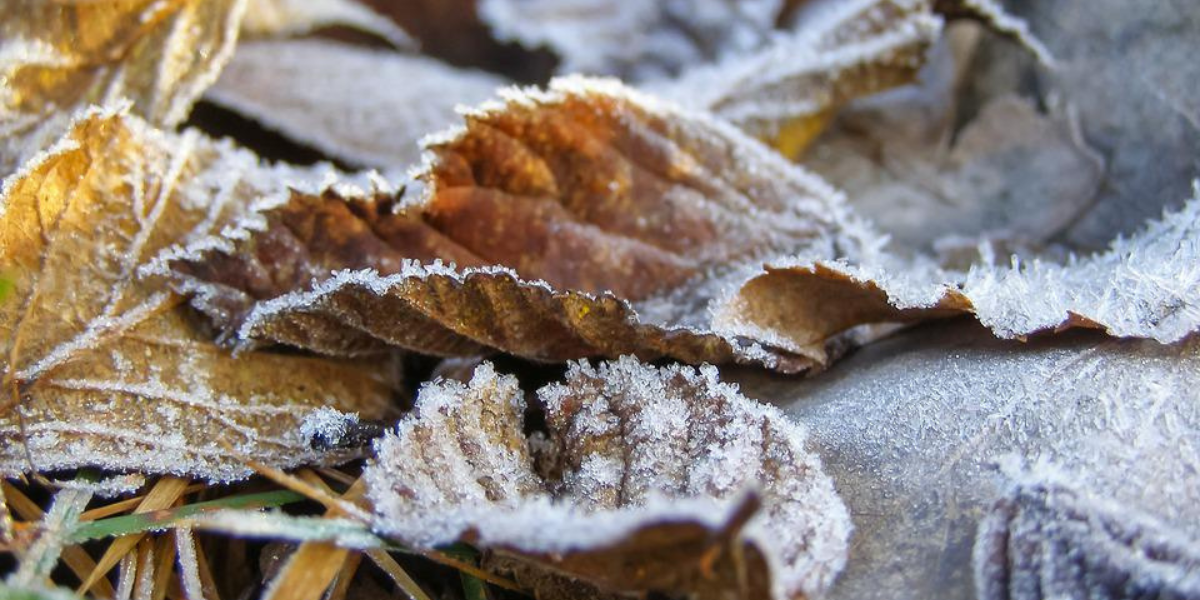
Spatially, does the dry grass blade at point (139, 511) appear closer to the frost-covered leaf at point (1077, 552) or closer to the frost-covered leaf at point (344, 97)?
the frost-covered leaf at point (344, 97)

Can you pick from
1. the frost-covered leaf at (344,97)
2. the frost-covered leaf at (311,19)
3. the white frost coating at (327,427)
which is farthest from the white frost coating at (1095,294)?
the frost-covered leaf at (311,19)

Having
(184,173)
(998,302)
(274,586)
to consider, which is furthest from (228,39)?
(998,302)

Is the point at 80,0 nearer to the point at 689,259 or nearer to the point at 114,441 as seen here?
the point at 114,441

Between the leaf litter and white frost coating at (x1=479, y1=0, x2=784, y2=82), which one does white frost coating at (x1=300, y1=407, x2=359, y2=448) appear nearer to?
the leaf litter

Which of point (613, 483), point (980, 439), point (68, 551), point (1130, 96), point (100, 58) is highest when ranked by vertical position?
point (1130, 96)

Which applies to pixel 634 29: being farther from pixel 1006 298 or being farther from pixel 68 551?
pixel 68 551

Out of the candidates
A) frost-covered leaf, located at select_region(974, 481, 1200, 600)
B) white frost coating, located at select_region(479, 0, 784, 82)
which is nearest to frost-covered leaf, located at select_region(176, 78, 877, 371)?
frost-covered leaf, located at select_region(974, 481, 1200, 600)

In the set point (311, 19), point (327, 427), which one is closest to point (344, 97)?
point (311, 19)
